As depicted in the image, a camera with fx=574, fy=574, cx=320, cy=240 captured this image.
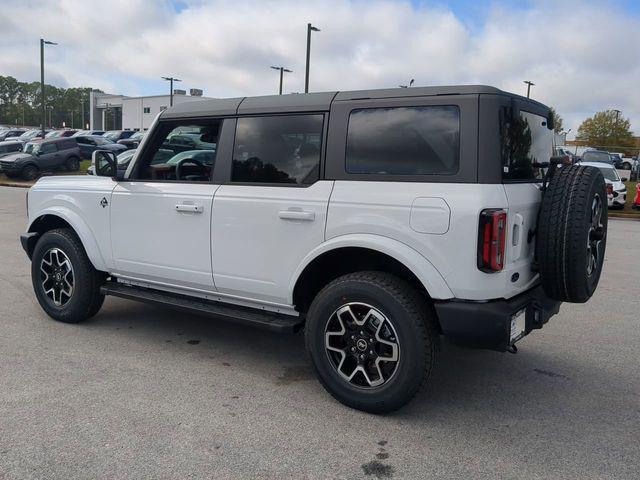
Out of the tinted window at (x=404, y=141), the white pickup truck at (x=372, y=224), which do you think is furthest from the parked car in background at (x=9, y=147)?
the tinted window at (x=404, y=141)

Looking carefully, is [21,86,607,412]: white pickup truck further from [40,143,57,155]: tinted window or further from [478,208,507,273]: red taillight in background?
[40,143,57,155]: tinted window

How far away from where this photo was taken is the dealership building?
272 ft

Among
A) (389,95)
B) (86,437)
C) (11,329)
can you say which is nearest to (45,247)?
(11,329)

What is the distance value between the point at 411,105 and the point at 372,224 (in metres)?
0.76

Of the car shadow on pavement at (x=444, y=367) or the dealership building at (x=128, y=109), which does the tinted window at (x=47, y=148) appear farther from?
the dealership building at (x=128, y=109)

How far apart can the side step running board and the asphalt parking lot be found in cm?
42

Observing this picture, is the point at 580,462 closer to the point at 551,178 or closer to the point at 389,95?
the point at 551,178

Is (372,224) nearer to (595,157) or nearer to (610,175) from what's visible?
(610,175)

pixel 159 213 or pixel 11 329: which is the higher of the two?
pixel 159 213

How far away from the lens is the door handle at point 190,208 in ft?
13.8

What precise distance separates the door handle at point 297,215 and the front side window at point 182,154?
82cm

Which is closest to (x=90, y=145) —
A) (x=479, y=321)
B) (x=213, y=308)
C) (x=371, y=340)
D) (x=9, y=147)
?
(x=9, y=147)

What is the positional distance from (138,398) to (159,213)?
1456 mm

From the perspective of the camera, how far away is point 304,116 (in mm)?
3920
